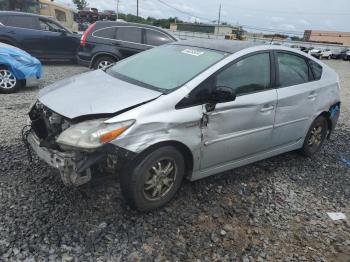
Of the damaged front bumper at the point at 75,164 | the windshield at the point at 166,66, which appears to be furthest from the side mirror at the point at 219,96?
the damaged front bumper at the point at 75,164

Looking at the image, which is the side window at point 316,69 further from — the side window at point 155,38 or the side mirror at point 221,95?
the side window at point 155,38

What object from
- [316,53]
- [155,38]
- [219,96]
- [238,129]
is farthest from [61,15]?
[316,53]

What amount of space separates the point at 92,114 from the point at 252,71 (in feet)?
6.22

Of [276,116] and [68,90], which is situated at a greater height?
[68,90]

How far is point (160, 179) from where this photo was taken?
3.14 meters

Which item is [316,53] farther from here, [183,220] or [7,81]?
[183,220]

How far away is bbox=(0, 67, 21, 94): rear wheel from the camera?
6922 millimetres

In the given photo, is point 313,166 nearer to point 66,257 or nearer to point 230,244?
point 230,244

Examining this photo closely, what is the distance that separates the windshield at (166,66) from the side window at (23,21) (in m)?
7.68

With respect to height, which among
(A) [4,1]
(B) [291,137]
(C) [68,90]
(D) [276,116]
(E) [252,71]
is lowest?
(B) [291,137]

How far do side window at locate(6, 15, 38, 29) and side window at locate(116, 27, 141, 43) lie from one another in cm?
291

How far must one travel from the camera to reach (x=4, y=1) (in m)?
17.7

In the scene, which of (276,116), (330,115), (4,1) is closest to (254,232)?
(276,116)

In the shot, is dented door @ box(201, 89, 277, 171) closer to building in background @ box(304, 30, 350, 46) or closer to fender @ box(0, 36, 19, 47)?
fender @ box(0, 36, 19, 47)
